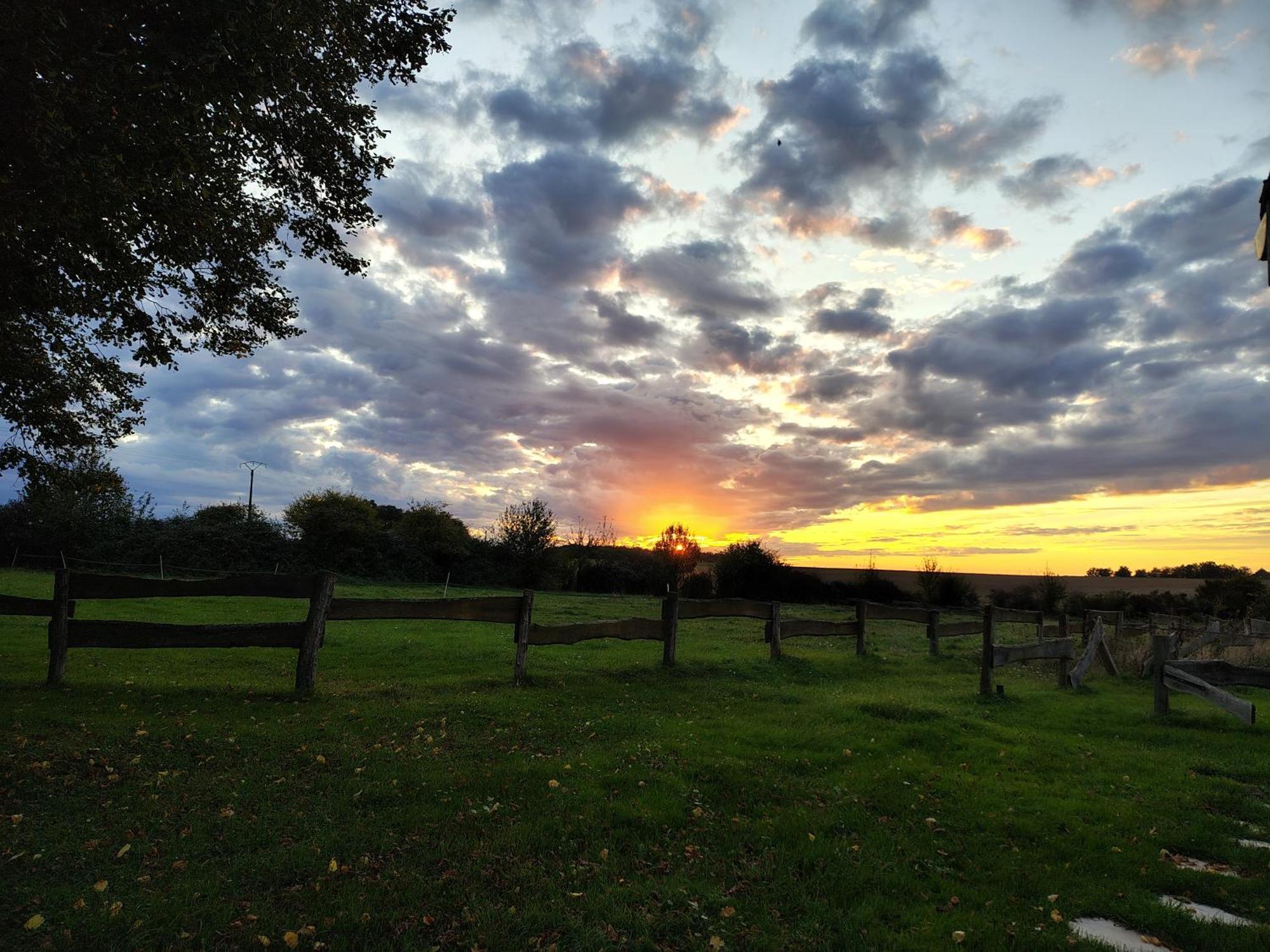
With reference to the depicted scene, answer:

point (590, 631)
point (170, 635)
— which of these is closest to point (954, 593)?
point (590, 631)

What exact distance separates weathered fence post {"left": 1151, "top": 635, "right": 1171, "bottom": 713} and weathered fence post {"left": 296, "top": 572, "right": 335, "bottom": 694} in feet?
40.3

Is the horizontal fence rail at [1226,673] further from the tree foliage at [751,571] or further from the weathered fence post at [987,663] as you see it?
the tree foliage at [751,571]

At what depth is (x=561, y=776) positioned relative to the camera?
6.18 metres

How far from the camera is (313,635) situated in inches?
360

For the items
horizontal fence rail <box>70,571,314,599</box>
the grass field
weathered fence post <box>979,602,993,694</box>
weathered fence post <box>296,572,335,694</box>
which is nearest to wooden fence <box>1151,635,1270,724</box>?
the grass field

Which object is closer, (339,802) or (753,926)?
(753,926)

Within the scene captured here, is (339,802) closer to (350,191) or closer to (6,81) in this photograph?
(6,81)

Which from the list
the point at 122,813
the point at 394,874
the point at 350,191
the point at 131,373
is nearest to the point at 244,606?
the point at 131,373

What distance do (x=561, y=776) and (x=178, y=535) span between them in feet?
138

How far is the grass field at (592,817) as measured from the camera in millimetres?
3896

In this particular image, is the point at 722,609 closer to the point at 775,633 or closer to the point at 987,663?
the point at 775,633

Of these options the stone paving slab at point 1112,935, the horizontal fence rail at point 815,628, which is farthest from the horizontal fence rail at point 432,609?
the stone paving slab at point 1112,935

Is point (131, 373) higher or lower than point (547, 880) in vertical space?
higher

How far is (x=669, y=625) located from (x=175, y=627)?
7.85 metres
